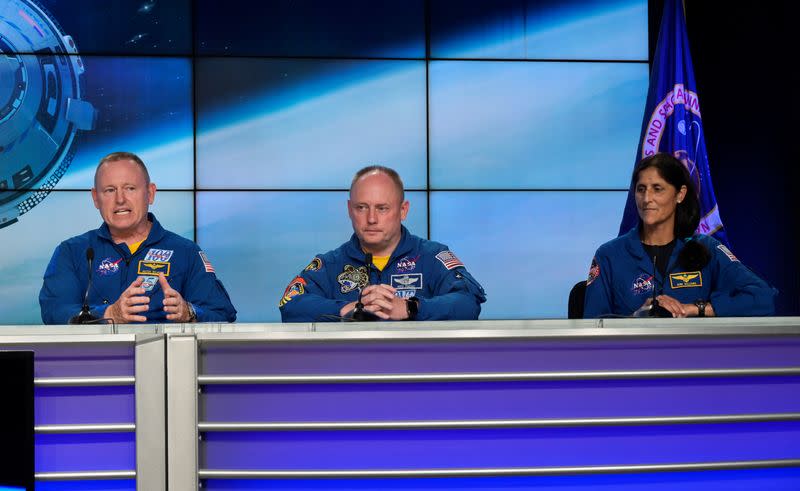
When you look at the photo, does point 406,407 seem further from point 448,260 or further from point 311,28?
point 311,28

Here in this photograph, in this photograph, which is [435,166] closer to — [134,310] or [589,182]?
[589,182]

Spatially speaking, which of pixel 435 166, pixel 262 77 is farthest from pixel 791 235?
pixel 262 77

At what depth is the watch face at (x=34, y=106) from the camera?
4.74 meters

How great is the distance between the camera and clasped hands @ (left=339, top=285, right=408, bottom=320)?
2359 mm

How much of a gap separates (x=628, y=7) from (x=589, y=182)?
1.18m

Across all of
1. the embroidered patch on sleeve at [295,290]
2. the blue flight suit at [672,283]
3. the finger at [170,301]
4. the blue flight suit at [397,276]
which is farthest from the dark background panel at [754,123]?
the finger at [170,301]

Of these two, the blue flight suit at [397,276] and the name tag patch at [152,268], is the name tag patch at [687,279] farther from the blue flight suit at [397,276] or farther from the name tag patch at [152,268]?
the name tag patch at [152,268]

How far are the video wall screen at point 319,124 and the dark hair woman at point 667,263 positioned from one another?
2.03m

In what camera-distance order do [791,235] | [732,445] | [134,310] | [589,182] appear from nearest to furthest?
[732,445], [134,310], [791,235], [589,182]

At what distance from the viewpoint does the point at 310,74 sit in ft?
16.1

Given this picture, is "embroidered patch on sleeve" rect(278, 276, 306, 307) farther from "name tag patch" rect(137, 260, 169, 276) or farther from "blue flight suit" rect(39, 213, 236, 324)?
"name tag patch" rect(137, 260, 169, 276)

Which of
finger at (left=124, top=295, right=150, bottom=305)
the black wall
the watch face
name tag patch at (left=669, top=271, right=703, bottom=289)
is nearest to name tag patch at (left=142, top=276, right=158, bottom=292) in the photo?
finger at (left=124, top=295, right=150, bottom=305)

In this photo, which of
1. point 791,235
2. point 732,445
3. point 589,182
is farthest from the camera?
point 589,182

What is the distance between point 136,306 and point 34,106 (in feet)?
9.36
